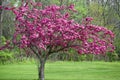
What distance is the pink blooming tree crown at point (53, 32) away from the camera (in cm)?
1396

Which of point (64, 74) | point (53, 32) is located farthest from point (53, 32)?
point (64, 74)

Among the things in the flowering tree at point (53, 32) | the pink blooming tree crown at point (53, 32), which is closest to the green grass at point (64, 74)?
the flowering tree at point (53, 32)

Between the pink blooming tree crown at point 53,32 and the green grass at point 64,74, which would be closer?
the pink blooming tree crown at point 53,32

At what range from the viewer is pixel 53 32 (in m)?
14.5

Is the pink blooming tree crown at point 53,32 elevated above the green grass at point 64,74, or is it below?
above

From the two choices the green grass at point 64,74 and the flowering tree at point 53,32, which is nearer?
the flowering tree at point 53,32

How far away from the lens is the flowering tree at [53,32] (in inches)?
550

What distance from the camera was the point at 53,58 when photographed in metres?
40.4

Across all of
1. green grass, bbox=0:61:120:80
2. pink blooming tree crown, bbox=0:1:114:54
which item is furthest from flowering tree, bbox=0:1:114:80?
green grass, bbox=0:61:120:80

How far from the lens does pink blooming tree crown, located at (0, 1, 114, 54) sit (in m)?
14.0

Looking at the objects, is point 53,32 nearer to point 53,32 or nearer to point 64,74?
point 53,32

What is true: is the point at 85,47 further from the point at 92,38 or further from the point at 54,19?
the point at 54,19

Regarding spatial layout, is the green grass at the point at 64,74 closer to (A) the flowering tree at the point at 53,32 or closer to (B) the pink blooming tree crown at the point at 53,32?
(A) the flowering tree at the point at 53,32

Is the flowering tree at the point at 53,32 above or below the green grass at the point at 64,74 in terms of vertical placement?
above
